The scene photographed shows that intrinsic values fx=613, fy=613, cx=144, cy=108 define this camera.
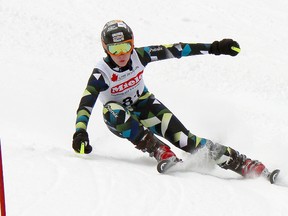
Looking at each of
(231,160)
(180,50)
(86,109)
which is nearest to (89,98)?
(86,109)

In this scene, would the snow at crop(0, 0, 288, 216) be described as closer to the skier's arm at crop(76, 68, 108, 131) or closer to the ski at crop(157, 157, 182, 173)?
the ski at crop(157, 157, 182, 173)

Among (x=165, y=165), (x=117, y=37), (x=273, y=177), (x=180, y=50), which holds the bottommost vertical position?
(x=273, y=177)

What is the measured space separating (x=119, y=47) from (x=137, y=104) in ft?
2.38

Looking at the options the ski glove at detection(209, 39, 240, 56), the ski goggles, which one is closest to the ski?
the ski goggles

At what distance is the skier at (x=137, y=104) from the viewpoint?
6.00 metres

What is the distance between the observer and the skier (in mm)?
6000

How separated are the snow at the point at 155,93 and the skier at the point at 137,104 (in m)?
0.18

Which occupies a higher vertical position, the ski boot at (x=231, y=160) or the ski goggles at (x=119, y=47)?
the ski goggles at (x=119, y=47)

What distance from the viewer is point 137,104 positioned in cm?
648

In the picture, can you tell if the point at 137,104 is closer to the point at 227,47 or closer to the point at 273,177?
the point at 227,47

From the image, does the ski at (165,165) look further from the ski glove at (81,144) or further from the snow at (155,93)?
the ski glove at (81,144)

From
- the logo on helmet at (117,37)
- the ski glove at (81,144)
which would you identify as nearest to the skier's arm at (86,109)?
the ski glove at (81,144)

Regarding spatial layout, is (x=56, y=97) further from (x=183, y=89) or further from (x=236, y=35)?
(x=236, y=35)

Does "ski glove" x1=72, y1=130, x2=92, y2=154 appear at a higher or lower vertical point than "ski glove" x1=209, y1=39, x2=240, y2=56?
lower
